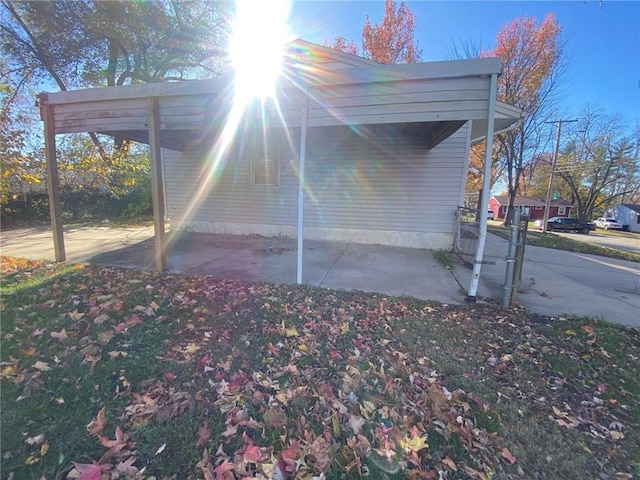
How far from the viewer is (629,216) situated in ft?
140

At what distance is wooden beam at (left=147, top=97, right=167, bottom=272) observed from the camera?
4347 mm

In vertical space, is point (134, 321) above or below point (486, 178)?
below

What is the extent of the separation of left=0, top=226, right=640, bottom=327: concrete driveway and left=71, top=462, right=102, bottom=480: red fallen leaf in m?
3.11

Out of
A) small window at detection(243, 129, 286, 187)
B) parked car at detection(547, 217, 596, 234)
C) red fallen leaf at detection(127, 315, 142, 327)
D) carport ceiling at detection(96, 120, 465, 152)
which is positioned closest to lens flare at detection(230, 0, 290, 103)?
carport ceiling at detection(96, 120, 465, 152)

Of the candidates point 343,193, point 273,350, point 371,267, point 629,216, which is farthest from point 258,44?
point 629,216

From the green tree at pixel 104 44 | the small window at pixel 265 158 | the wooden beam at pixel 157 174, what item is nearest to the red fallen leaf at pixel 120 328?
the wooden beam at pixel 157 174

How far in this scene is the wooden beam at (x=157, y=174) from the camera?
14.3ft

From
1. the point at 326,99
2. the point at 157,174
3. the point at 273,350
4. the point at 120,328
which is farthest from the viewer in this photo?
the point at 157,174

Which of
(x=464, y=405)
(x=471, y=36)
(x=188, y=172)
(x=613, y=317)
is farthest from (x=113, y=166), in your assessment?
(x=471, y=36)

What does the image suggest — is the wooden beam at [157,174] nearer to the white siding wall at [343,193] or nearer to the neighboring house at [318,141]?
the neighboring house at [318,141]

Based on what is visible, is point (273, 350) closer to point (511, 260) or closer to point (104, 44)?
point (511, 260)

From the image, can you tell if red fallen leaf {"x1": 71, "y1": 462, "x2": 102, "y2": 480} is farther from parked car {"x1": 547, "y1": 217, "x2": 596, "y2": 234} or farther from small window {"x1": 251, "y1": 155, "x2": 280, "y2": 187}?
parked car {"x1": 547, "y1": 217, "x2": 596, "y2": 234}

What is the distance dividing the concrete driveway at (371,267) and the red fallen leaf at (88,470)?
311 centimetres

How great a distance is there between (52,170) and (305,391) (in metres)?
5.56
